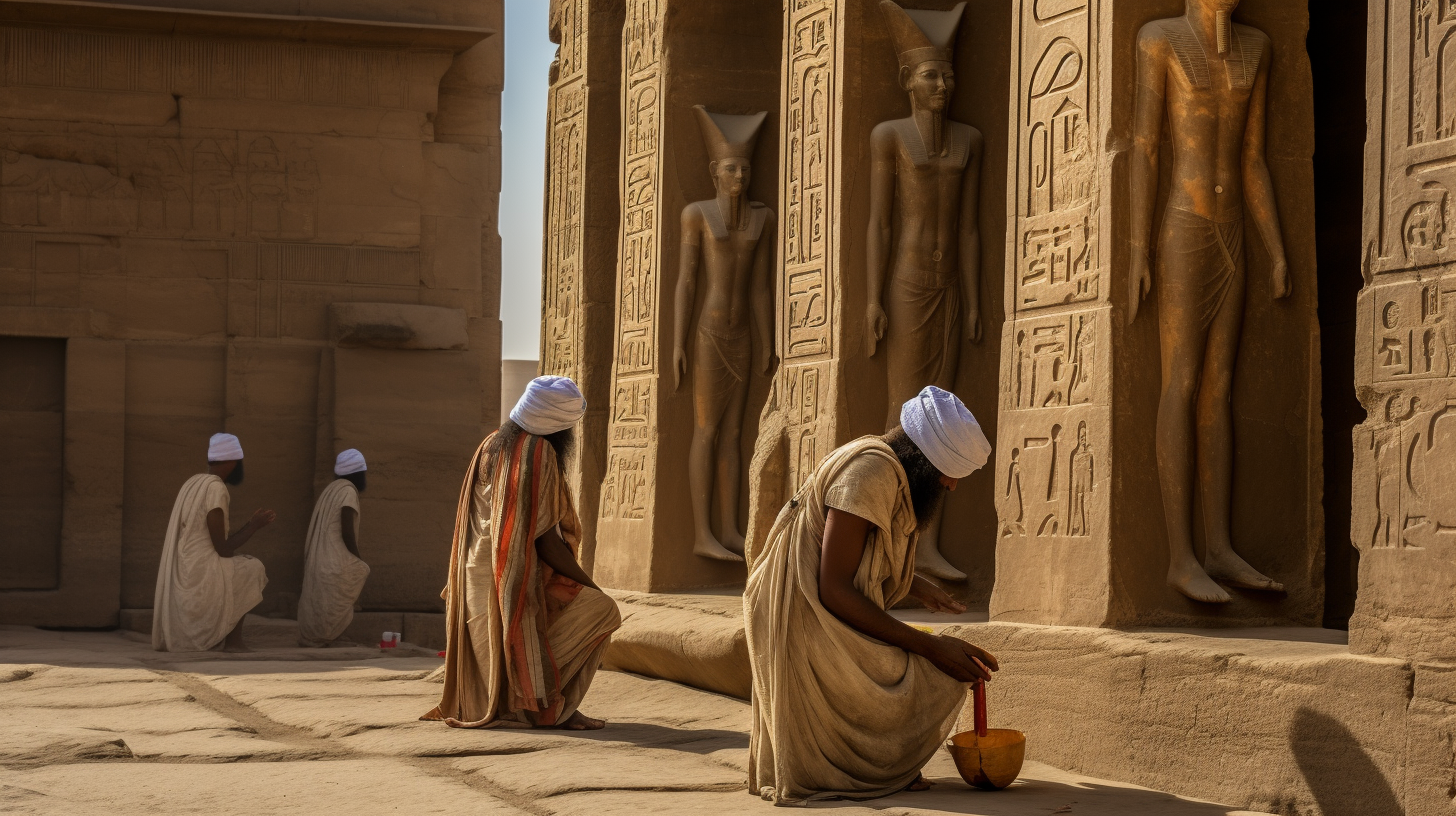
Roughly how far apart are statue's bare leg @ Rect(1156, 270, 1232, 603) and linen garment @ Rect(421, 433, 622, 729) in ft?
6.85

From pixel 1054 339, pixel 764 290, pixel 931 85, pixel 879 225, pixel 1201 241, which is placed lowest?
pixel 1054 339

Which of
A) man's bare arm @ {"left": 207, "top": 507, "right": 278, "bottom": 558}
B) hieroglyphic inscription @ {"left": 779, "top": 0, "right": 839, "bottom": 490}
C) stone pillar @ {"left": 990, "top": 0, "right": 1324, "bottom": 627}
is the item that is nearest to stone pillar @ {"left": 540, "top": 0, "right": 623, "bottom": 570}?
man's bare arm @ {"left": 207, "top": 507, "right": 278, "bottom": 558}

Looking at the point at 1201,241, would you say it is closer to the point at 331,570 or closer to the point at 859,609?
the point at 859,609

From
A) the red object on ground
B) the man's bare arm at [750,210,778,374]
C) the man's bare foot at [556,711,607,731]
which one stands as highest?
the man's bare arm at [750,210,778,374]

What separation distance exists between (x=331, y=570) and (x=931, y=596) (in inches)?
275

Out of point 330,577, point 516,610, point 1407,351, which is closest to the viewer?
point 1407,351

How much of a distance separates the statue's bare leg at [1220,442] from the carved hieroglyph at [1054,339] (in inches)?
13.1

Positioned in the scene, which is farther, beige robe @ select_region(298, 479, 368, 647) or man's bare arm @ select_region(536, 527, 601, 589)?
beige robe @ select_region(298, 479, 368, 647)

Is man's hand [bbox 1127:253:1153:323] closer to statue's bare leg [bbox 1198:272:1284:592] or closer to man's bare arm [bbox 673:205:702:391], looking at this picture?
statue's bare leg [bbox 1198:272:1284:592]

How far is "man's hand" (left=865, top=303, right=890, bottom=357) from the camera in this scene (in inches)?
270

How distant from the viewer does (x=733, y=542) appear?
8539 millimetres

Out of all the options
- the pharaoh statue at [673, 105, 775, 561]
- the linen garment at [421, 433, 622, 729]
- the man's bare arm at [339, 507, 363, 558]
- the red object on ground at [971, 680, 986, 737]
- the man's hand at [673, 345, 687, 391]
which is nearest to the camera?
the red object on ground at [971, 680, 986, 737]

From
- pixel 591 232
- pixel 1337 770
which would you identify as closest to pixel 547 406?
pixel 1337 770

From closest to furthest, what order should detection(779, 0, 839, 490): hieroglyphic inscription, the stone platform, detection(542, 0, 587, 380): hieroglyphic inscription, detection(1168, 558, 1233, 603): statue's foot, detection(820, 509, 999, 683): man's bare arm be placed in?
the stone platform
detection(820, 509, 999, 683): man's bare arm
detection(1168, 558, 1233, 603): statue's foot
detection(779, 0, 839, 490): hieroglyphic inscription
detection(542, 0, 587, 380): hieroglyphic inscription
